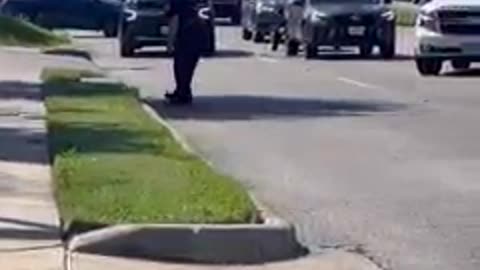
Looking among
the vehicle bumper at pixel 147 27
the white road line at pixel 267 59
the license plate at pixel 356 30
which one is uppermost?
the license plate at pixel 356 30

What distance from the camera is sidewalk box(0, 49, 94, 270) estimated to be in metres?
12.0

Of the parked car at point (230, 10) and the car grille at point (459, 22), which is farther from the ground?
the car grille at point (459, 22)

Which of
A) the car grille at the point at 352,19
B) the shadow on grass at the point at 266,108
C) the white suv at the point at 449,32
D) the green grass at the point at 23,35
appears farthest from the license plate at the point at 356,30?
the shadow on grass at the point at 266,108

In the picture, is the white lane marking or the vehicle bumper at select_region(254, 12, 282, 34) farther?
the vehicle bumper at select_region(254, 12, 282, 34)

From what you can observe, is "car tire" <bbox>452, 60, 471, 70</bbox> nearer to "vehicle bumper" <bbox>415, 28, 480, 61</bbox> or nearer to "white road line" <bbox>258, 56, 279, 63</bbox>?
"vehicle bumper" <bbox>415, 28, 480, 61</bbox>

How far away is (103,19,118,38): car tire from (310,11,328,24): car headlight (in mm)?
15750

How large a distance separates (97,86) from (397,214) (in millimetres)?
14520

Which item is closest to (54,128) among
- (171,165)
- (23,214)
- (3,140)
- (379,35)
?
(3,140)

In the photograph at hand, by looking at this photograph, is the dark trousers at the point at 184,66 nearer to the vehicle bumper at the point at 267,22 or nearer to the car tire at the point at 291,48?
the car tire at the point at 291,48

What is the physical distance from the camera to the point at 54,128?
20234 mm

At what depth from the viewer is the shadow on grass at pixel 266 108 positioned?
982 inches

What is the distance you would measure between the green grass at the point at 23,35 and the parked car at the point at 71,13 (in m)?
5.62

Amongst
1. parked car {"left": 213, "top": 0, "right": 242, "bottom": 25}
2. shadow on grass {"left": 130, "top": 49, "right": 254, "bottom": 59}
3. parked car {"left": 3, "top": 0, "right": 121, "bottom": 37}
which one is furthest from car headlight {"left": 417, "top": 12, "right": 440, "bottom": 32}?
parked car {"left": 213, "top": 0, "right": 242, "bottom": 25}

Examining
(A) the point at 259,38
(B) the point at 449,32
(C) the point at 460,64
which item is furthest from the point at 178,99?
(A) the point at 259,38
